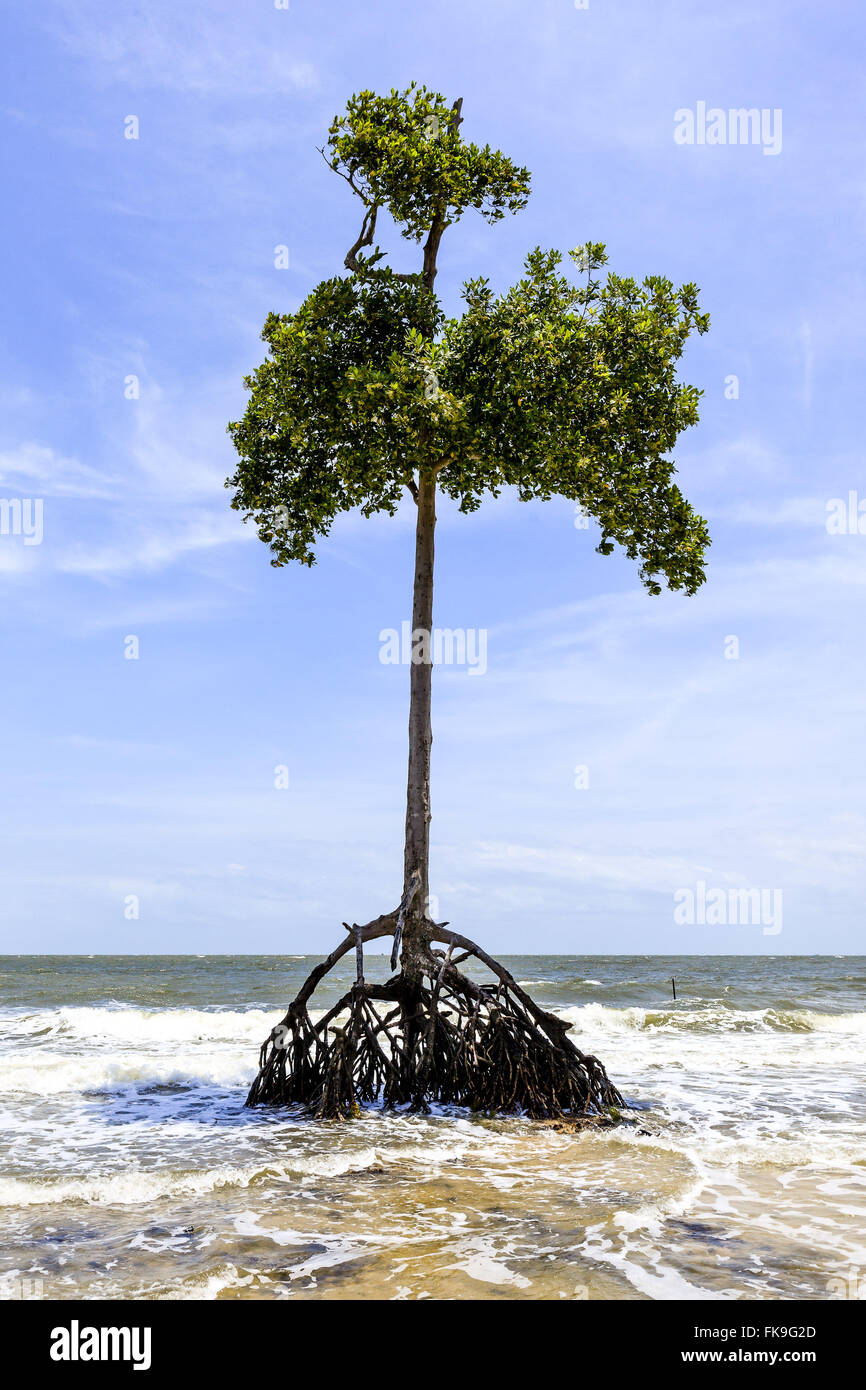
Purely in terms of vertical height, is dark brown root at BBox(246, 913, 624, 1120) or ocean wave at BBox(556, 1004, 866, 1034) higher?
dark brown root at BBox(246, 913, 624, 1120)

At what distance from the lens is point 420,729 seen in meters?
12.9

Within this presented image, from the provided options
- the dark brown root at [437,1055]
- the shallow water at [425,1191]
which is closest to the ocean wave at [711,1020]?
the shallow water at [425,1191]

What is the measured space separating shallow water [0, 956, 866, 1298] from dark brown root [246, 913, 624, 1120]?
0.47 meters

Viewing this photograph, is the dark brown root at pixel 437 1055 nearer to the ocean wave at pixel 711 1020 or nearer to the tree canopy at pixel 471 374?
the tree canopy at pixel 471 374

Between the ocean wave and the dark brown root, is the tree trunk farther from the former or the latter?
the ocean wave

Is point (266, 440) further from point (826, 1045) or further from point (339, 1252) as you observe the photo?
point (826, 1045)

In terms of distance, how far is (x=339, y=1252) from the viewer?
6.54 metres

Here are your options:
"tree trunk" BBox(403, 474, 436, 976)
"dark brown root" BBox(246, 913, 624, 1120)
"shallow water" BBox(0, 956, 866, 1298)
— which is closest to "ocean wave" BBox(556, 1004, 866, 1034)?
"shallow water" BBox(0, 956, 866, 1298)

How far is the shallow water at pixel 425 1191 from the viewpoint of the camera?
19.9 ft

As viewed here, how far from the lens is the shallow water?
6.08 m

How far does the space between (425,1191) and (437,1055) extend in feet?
12.5

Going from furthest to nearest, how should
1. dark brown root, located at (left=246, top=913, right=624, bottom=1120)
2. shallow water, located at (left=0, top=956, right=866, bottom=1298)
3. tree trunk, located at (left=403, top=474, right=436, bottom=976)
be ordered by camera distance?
tree trunk, located at (left=403, top=474, right=436, bottom=976) < dark brown root, located at (left=246, top=913, right=624, bottom=1120) < shallow water, located at (left=0, top=956, right=866, bottom=1298)

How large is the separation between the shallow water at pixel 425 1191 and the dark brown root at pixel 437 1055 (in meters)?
0.47
